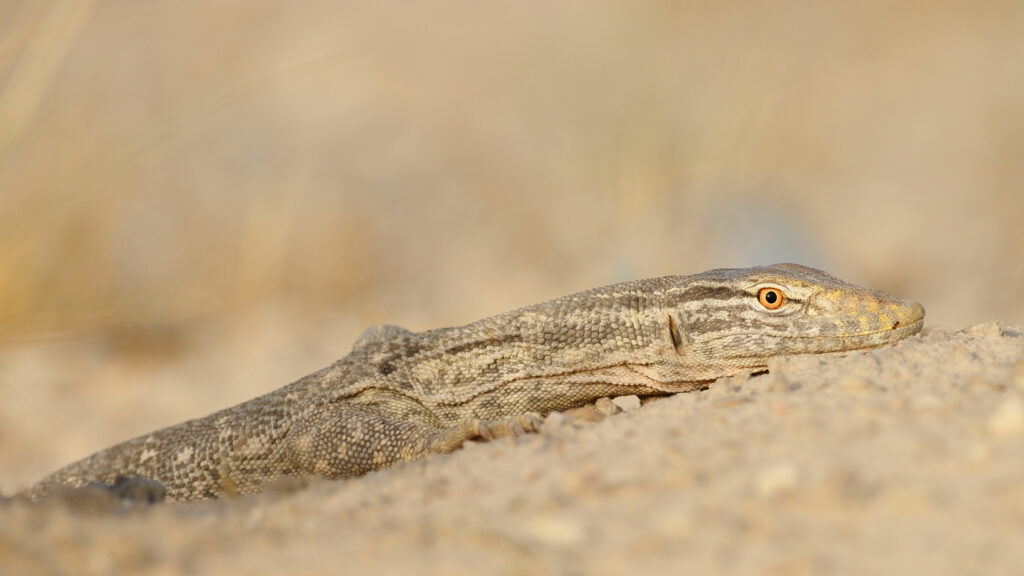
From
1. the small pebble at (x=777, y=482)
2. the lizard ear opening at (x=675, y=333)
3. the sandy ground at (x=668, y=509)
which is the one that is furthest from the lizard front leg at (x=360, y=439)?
the small pebble at (x=777, y=482)

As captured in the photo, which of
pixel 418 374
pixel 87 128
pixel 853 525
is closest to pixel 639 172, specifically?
pixel 87 128

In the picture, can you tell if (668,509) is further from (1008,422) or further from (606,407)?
(606,407)

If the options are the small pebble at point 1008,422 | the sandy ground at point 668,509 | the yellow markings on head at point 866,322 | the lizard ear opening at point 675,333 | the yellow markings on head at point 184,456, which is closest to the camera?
the sandy ground at point 668,509

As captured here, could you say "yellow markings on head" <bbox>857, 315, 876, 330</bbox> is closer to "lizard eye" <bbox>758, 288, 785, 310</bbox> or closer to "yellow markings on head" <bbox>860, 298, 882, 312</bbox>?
"yellow markings on head" <bbox>860, 298, 882, 312</bbox>

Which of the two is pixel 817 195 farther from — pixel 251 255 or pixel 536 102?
pixel 251 255

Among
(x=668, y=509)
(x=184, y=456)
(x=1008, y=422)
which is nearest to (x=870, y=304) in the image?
(x=1008, y=422)

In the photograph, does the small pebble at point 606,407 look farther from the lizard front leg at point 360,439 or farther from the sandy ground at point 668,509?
the sandy ground at point 668,509
